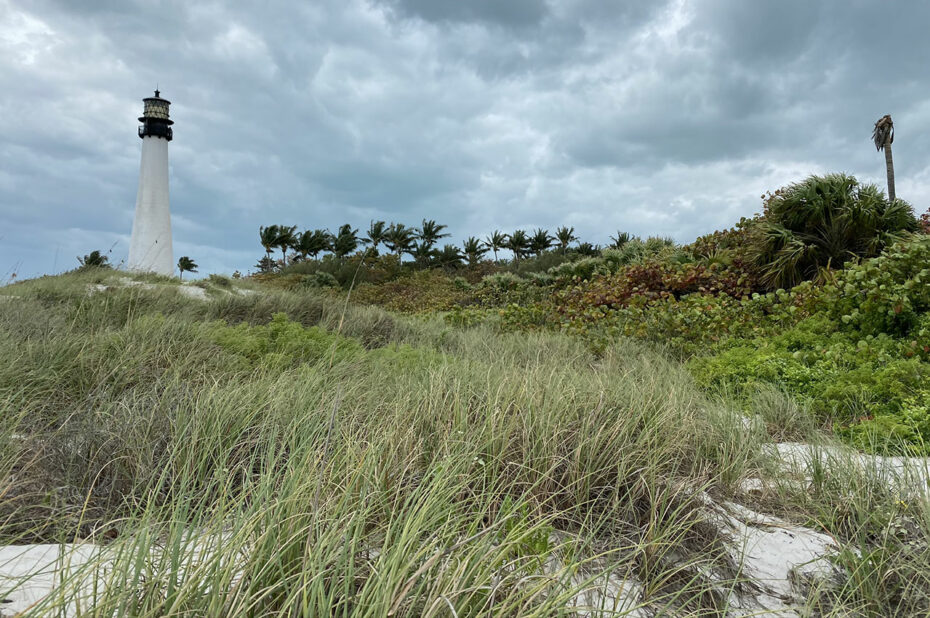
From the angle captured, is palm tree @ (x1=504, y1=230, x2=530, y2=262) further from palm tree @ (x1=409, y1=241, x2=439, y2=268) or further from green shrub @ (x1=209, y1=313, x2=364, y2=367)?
green shrub @ (x1=209, y1=313, x2=364, y2=367)

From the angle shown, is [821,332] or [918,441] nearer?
[918,441]

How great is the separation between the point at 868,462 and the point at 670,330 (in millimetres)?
5513

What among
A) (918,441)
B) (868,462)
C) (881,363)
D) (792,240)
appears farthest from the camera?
(792,240)

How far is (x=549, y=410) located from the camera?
3301 mm

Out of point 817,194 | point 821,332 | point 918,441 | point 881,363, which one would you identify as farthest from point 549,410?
point 817,194

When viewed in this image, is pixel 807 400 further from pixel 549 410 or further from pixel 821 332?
pixel 549 410

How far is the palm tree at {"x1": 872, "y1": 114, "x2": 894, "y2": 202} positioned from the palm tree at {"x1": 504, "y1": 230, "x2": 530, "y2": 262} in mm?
24820

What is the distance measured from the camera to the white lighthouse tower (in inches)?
968

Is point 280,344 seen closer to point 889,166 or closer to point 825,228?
point 825,228

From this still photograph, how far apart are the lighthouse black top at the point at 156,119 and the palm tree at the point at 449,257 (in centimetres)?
1753

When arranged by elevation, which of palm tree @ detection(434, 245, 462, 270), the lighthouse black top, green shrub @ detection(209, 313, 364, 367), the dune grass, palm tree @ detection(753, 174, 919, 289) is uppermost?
the lighthouse black top

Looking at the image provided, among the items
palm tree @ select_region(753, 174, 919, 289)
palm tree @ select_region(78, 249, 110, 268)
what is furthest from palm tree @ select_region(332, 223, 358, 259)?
palm tree @ select_region(753, 174, 919, 289)

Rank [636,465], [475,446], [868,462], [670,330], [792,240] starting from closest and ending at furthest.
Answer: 1. [475,446]
2. [636,465]
3. [868,462]
4. [670,330]
5. [792,240]

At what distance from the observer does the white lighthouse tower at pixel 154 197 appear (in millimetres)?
24594
